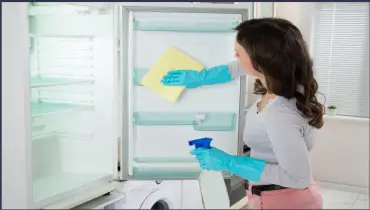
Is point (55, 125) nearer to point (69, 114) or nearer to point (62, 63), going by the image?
point (69, 114)

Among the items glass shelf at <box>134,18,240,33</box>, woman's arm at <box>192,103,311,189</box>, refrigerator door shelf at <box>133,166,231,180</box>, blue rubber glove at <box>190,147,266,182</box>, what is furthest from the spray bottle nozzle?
glass shelf at <box>134,18,240,33</box>

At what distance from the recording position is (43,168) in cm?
235

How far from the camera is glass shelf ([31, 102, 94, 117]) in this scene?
6.73ft

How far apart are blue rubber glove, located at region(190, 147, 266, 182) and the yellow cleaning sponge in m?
0.37

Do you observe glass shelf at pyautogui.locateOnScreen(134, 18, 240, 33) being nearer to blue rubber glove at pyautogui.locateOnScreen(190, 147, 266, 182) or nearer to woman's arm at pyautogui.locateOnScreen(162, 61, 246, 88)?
woman's arm at pyautogui.locateOnScreen(162, 61, 246, 88)

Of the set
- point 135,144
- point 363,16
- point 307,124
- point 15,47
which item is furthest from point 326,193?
point 15,47

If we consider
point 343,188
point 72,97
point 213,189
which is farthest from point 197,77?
A: point 343,188

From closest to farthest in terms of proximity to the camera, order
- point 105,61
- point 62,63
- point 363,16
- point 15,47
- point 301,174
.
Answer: point 301,174 → point 15,47 → point 105,61 → point 62,63 → point 363,16

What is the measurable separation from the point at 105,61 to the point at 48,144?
625 mm

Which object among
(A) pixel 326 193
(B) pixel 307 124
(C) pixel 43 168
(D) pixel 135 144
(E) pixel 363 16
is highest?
(E) pixel 363 16

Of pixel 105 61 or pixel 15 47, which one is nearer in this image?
pixel 15 47

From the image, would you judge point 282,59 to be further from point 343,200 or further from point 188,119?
point 343,200

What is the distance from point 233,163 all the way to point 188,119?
52 centimetres

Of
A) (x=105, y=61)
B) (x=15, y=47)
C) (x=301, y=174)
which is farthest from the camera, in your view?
(x=105, y=61)
